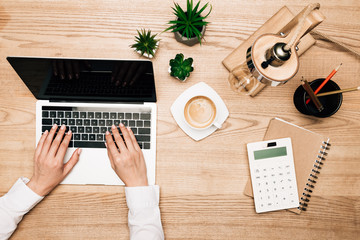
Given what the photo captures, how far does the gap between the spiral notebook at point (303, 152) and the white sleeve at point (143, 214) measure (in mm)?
324

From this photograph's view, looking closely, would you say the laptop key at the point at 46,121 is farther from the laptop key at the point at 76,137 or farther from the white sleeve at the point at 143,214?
the white sleeve at the point at 143,214

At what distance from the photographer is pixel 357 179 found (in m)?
0.89

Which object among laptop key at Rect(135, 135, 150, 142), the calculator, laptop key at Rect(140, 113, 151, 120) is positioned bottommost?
the calculator

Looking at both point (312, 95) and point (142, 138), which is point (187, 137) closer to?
point (142, 138)

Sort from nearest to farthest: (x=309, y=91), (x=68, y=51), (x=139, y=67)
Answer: (x=139, y=67)
(x=309, y=91)
(x=68, y=51)

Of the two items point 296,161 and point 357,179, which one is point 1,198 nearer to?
point 296,161

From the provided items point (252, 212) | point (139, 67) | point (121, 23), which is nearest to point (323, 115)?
point (252, 212)

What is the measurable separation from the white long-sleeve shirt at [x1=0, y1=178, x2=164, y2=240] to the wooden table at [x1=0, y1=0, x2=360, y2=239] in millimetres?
43

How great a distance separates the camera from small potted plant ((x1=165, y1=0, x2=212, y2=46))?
0.80m

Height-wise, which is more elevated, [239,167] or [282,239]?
[239,167]

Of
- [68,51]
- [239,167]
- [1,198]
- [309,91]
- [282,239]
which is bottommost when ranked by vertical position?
[282,239]

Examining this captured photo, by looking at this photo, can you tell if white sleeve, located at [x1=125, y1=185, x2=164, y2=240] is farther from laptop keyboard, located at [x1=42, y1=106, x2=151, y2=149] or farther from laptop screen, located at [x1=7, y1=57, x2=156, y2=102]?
laptop screen, located at [x1=7, y1=57, x2=156, y2=102]

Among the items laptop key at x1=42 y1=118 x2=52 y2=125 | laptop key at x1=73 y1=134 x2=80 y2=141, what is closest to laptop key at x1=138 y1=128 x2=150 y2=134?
laptop key at x1=73 y1=134 x2=80 y2=141

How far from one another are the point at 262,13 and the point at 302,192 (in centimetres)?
66
